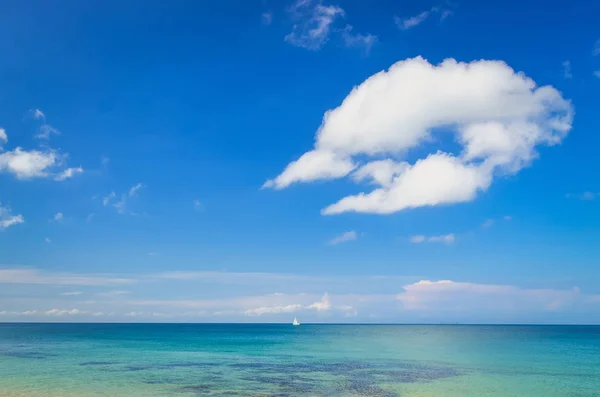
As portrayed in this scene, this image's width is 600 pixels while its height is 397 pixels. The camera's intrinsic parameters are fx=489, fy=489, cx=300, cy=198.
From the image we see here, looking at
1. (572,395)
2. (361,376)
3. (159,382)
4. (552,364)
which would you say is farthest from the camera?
(552,364)

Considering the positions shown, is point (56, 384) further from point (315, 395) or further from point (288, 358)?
point (288, 358)

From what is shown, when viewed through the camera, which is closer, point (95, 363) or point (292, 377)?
point (292, 377)

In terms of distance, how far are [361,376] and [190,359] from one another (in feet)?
69.2

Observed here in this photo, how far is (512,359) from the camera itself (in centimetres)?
5378

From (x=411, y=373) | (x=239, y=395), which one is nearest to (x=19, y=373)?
(x=239, y=395)

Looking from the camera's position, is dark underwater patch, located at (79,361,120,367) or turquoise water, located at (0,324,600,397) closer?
turquoise water, located at (0,324,600,397)

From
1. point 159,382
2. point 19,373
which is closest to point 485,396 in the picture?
point 159,382

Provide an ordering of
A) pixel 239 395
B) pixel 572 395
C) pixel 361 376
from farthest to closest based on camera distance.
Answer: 1. pixel 361 376
2. pixel 572 395
3. pixel 239 395

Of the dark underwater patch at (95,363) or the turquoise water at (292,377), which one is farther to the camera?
the dark underwater patch at (95,363)

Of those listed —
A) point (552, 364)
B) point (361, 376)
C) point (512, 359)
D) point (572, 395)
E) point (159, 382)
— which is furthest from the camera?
point (512, 359)

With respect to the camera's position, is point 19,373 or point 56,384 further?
point 19,373

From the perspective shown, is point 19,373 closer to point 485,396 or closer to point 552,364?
point 485,396

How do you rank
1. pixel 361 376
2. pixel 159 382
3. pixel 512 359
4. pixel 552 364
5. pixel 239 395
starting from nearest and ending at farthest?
pixel 239 395, pixel 159 382, pixel 361 376, pixel 552 364, pixel 512 359

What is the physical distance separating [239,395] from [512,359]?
123 feet
